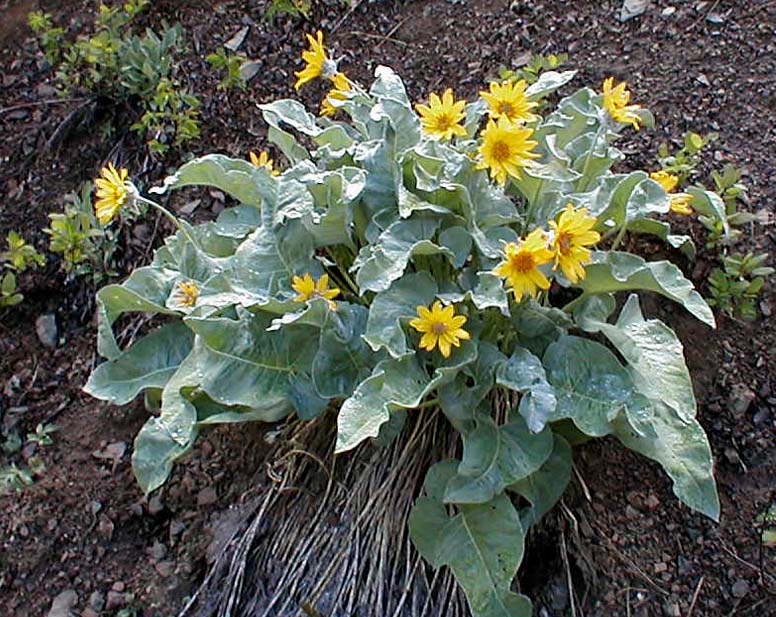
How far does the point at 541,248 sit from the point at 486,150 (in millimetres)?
250

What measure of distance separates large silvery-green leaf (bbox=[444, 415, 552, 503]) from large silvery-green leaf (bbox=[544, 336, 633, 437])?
0.08m

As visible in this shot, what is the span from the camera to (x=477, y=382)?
1973 mm

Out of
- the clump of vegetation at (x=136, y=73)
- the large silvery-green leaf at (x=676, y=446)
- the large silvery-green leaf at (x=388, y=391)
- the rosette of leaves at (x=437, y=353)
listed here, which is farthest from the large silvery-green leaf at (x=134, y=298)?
the large silvery-green leaf at (x=676, y=446)

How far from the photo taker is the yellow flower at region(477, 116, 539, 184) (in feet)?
6.15

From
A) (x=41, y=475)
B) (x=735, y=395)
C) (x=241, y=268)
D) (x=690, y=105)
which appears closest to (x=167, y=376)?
(x=241, y=268)

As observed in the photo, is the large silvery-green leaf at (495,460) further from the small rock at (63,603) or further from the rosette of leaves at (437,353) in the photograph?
the small rock at (63,603)

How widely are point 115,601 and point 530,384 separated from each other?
1.05 m

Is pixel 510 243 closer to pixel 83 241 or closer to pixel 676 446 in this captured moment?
pixel 676 446

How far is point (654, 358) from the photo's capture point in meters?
1.90

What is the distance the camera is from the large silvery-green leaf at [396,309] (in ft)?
6.15

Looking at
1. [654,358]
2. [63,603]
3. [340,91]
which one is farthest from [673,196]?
[63,603]

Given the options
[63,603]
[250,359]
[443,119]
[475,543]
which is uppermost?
[443,119]

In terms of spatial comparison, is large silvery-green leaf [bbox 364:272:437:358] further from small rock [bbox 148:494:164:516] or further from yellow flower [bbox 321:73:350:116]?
small rock [bbox 148:494:164:516]

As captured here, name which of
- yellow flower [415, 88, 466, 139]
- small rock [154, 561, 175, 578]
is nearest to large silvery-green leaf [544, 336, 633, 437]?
yellow flower [415, 88, 466, 139]
